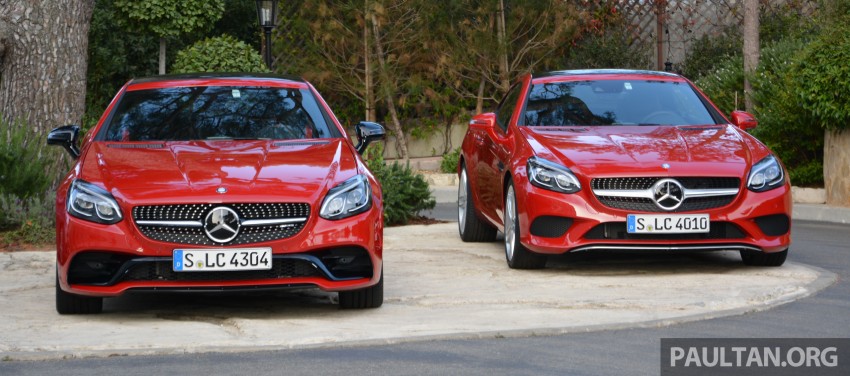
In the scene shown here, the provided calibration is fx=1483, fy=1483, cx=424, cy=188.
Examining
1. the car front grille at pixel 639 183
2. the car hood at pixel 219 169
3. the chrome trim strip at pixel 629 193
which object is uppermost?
the car hood at pixel 219 169

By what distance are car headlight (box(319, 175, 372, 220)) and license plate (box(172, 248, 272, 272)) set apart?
453 millimetres

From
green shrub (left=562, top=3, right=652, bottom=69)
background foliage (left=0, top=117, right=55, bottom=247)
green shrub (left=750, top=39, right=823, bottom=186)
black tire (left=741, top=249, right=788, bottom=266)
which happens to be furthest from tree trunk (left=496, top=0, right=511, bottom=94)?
black tire (left=741, top=249, right=788, bottom=266)

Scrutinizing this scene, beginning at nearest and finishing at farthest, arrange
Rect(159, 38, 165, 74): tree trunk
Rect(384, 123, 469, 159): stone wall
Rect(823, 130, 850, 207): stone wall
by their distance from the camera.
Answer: Rect(823, 130, 850, 207): stone wall
Rect(159, 38, 165, 74): tree trunk
Rect(384, 123, 469, 159): stone wall

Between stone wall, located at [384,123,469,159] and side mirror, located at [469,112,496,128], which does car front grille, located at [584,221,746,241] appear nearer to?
side mirror, located at [469,112,496,128]

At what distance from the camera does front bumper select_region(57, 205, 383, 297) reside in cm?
785

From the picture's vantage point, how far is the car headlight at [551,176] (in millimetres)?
9820

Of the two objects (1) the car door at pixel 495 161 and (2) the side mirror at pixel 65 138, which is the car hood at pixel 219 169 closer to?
(2) the side mirror at pixel 65 138

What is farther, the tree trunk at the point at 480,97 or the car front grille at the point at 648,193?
the tree trunk at the point at 480,97

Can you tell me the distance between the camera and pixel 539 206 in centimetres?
984

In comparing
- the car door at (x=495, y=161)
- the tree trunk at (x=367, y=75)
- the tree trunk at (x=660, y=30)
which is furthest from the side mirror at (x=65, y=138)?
the tree trunk at (x=660, y=30)

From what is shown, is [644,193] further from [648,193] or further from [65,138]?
[65,138]

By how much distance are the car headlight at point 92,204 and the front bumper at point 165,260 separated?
0.04 metres

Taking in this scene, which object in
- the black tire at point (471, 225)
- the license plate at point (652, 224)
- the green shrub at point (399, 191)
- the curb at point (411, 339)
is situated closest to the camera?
the curb at point (411, 339)

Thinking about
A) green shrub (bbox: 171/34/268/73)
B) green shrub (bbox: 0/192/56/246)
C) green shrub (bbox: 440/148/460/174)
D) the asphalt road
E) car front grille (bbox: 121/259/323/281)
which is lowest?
green shrub (bbox: 440/148/460/174)
